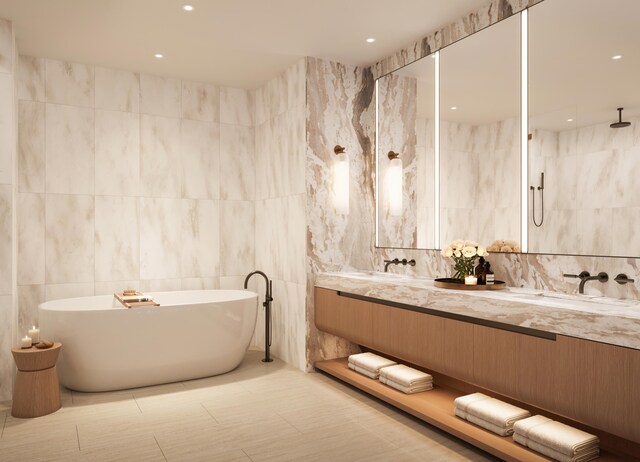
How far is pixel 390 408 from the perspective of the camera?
3592 millimetres

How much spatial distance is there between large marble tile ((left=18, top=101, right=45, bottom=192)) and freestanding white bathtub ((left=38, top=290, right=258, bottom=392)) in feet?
3.71

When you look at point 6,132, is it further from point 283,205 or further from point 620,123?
point 620,123

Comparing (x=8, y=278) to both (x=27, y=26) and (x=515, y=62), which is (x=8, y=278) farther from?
(x=515, y=62)

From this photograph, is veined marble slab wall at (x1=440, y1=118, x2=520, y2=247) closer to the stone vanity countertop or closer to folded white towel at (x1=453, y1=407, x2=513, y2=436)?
the stone vanity countertop

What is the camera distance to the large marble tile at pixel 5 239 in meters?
3.70

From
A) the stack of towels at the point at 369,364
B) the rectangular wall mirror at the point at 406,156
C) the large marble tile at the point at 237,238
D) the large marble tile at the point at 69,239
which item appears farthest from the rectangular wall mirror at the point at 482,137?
the large marble tile at the point at 69,239

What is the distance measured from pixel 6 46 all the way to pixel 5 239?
1442mm

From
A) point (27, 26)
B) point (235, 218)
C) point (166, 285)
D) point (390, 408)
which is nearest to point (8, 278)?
point (166, 285)

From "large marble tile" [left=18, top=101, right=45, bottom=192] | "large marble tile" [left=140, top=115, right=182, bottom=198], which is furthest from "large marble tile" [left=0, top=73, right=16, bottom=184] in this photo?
"large marble tile" [left=140, top=115, right=182, bottom=198]

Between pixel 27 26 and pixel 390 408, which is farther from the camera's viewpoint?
pixel 27 26

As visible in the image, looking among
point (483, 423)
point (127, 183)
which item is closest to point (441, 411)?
point (483, 423)

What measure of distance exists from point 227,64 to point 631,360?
402cm

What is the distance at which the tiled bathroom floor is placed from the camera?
288 centimetres

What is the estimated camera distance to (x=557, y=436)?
2.46m
